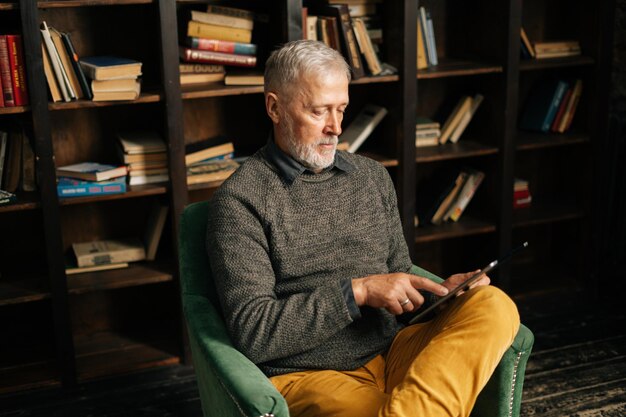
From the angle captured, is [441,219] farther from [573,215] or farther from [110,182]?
[110,182]

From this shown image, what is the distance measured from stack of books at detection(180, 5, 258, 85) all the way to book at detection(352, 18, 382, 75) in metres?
0.41

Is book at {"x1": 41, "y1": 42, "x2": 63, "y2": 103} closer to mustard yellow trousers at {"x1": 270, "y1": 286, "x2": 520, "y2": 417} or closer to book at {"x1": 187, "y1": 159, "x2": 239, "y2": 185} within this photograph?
book at {"x1": 187, "y1": 159, "x2": 239, "y2": 185}

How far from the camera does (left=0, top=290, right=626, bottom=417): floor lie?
2.91m

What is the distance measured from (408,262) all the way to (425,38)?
139 centimetres

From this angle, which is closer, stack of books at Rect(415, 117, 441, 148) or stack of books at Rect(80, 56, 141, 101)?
stack of books at Rect(80, 56, 141, 101)

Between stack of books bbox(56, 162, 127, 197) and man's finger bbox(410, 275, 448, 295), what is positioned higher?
stack of books bbox(56, 162, 127, 197)

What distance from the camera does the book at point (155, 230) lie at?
3.27 meters

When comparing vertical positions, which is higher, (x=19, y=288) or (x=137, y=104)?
(x=137, y=104)

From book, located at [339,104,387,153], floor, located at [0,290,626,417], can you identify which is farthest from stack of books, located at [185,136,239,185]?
floor, located at [0,290,626,417]

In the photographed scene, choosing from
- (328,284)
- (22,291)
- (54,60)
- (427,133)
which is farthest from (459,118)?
(22,291)

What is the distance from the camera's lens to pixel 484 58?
3551mm

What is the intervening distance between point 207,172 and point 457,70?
1.10m

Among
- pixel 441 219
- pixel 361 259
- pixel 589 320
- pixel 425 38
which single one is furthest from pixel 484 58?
pixel 361 259

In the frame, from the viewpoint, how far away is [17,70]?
2.85 meters
